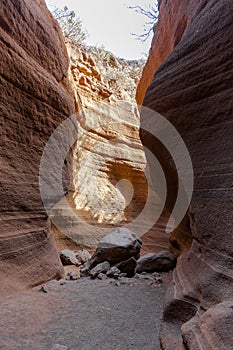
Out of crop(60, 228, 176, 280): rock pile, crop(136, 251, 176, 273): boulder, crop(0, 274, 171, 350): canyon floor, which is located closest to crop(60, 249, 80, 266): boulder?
crop(60, 228, 176, 280): rock pile

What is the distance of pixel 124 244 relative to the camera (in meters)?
4.01

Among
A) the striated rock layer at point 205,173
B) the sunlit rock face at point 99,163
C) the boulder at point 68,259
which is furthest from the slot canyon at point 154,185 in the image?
the sunlit rock face at point 99,163

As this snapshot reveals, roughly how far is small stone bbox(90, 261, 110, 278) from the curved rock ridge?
1.75ft

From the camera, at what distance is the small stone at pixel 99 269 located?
11.8ft

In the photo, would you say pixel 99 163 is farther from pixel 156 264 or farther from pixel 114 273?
pixel 114 273

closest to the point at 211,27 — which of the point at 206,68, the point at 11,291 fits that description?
the point at 206,68

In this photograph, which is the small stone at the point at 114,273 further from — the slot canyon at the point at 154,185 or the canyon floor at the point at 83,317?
the canyon floor at the point at 83,317

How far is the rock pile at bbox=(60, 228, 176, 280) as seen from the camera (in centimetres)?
368

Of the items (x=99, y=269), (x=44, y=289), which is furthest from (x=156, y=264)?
(x=44, y=289)

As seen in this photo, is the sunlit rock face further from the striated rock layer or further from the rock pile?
the striated rock layer

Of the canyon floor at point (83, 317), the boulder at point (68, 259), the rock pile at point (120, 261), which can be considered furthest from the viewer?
the boulder at point (68, 259)

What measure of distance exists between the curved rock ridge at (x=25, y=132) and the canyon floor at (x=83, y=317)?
42 centimetres

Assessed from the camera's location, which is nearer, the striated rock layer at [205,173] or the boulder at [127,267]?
the striated rock layer at [205,173]

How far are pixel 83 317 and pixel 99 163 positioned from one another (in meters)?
7.09
